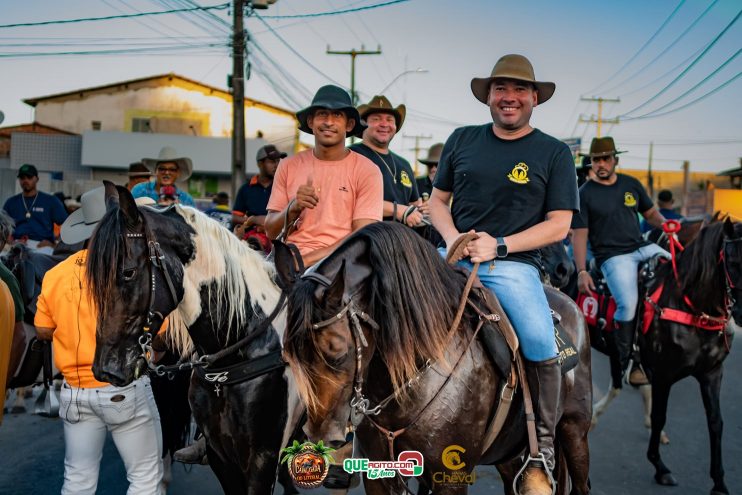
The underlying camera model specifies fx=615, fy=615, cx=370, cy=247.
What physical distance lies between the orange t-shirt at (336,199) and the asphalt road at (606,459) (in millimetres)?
2209

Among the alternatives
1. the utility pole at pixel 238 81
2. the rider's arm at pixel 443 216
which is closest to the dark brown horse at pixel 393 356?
the rider's arm at pixel 443 216

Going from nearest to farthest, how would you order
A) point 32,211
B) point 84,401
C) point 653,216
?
point 84,401, point 653,216, point 32,211

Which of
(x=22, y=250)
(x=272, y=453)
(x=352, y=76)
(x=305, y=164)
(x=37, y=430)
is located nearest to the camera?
(x=272, y=453)

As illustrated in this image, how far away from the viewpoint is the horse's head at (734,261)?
5152mm

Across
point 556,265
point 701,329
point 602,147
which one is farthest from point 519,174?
point 602,147

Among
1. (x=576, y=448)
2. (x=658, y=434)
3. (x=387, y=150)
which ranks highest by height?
(x=387, y=150)

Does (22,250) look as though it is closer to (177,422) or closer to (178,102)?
(177,422)

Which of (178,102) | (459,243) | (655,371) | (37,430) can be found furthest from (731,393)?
(178,102)

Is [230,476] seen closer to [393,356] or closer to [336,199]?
[393,356]

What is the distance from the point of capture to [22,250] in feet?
16.9

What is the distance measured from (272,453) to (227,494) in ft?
1.31

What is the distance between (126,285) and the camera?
278cm

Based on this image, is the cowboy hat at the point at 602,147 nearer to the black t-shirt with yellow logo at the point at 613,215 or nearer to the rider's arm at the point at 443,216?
the black t-shirt with yellow logo at the point at 613,215

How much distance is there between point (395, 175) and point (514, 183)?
2.49 metres
